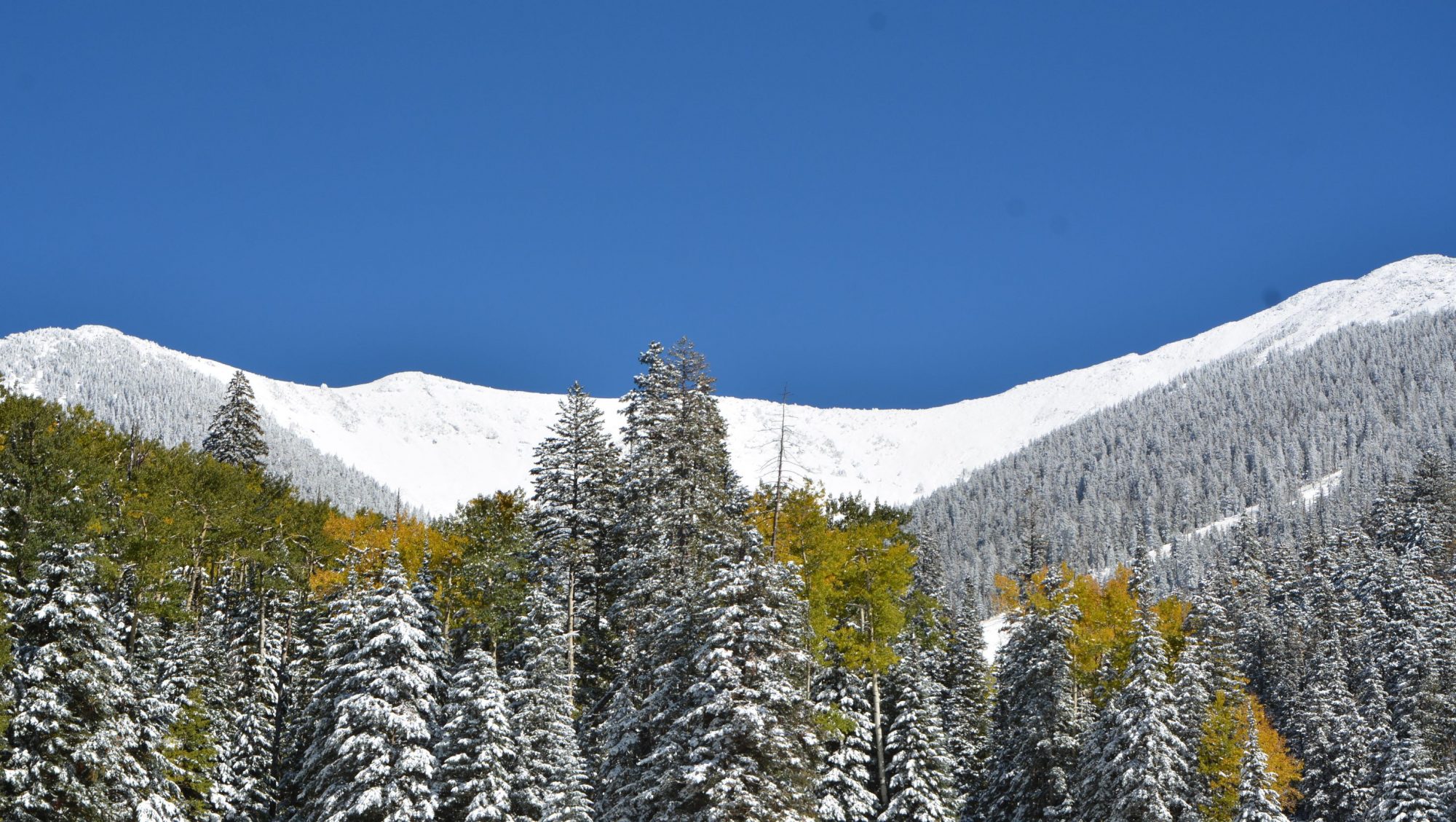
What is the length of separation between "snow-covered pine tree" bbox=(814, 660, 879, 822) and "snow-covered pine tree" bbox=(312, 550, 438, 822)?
14979 millimetres

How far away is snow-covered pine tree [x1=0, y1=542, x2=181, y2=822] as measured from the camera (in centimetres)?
3788

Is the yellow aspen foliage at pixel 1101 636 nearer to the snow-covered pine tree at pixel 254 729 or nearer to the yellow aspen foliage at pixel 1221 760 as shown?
the yellow aspen foliage at pixel 1221 760

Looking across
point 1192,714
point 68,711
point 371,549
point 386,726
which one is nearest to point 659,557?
point 386,726

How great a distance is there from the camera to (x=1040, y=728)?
54.8m

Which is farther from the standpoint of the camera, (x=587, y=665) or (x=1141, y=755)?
(x=587, y=665)

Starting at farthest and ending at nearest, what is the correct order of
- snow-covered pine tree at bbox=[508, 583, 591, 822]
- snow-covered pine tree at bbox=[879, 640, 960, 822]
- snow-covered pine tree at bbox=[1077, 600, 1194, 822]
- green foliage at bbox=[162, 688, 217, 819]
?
1. snow-covered pine tree at bbox=[879, 640, 960, 822]
2. snow-covered pine tree at bbox=[1077, 600, 1194, 822]
3. green foliage at bbox=[162, 688, 217, 819]
4. snow-covered pine tree at bbox=[508, 583, 591, 822]

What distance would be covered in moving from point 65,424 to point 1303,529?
163 m

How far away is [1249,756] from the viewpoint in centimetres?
5228

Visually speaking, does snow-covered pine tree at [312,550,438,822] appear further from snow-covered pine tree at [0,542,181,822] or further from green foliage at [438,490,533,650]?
snow-covered pine tree at [0,542,181,822]

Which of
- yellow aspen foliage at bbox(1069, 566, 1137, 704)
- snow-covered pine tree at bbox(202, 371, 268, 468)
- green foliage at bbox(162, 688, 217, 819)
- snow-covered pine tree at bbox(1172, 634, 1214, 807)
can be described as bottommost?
green foliage at bbox(162, 688, 217, 819)

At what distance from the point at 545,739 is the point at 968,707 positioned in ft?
106

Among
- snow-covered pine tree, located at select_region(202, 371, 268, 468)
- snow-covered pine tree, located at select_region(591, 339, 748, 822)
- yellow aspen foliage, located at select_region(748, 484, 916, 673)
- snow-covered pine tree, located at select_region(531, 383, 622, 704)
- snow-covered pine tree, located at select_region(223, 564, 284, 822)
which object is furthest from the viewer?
snow-covered pine tree, located at select_region(202, 371, 268, 468)

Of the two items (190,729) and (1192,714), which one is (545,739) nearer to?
(190,729)

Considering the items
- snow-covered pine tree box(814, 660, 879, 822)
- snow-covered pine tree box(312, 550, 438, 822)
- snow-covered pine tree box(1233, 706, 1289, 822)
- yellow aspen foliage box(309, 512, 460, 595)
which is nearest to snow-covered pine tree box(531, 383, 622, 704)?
yellow aspen foliage box(309, 512, 460, 595)
